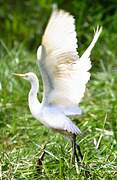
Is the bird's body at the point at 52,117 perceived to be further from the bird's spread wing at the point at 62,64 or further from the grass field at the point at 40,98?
the grass field at the point at 40,98

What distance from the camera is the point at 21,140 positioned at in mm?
4777

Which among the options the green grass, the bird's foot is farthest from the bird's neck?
the green grass

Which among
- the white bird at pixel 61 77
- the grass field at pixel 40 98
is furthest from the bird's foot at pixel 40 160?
the white bird at pixel 61 77

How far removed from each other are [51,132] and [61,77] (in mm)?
1513

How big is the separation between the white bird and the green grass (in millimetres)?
369

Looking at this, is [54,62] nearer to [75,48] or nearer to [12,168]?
[75,48]

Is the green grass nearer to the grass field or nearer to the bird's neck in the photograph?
the grass field

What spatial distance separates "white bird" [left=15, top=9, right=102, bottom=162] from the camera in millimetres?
3156

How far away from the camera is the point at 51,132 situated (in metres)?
4.75

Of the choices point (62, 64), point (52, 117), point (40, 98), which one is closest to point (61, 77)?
point (62, 64)

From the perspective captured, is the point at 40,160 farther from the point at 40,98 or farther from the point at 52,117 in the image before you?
the point at 40,98

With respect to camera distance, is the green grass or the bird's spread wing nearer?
the bird's spread wing

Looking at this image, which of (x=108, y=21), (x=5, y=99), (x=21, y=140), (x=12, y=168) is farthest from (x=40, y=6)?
(x=12, y=168)

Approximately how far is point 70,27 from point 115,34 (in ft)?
14.1
